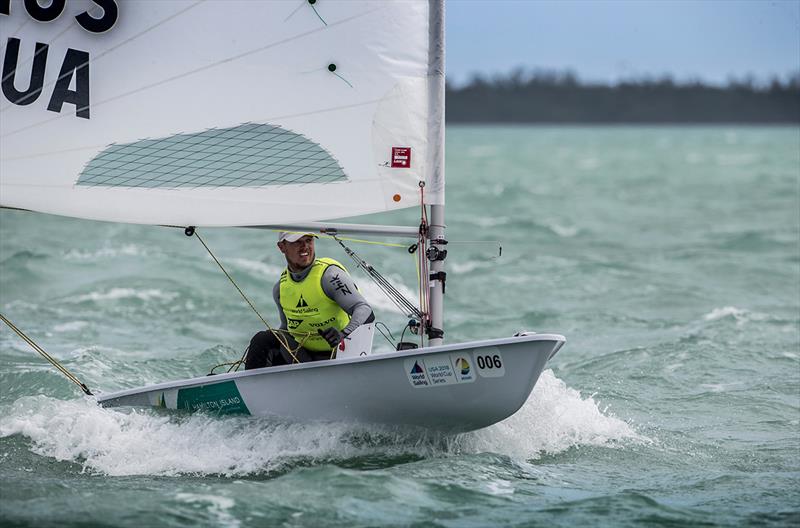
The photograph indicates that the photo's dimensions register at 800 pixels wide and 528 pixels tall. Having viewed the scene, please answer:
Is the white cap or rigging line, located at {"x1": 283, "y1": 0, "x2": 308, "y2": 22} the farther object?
the white cap

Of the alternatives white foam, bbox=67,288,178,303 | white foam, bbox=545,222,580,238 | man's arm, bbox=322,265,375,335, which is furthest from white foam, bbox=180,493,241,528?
white foam, bbox=545,222,580,238

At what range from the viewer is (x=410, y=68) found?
559 centimetres

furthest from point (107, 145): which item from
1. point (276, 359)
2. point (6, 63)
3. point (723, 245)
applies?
point (723, 245)

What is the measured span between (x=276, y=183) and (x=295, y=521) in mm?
1805

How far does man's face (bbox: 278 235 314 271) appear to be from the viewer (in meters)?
5.85

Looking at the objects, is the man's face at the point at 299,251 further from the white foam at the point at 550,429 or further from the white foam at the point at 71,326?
the white foam at the point at 71,326

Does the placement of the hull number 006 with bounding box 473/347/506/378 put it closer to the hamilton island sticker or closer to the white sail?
the hamilton island sticker

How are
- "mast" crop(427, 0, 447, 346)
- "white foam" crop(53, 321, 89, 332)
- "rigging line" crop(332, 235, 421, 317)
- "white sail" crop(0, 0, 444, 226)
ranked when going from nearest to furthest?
"white sail" crop(0, 0, 444, 226)
"mast" crop(427, 0, 447, 346)
"rigging line" crop(332, 235, 421, 317)
"white foam" crop(53, 321, 89, 332)

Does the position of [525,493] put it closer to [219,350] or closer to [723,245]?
[219,350]

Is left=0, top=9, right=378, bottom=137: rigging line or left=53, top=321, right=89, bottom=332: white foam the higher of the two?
left=0, top=9, right=378, bottom=137: rigging line

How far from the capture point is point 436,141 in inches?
223

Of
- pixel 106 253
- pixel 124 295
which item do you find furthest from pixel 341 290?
pixel 106 253

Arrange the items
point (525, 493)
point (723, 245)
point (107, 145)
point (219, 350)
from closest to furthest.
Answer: point (525, 493)
point (107, 145)
point (219, 350)
point (723, 245)

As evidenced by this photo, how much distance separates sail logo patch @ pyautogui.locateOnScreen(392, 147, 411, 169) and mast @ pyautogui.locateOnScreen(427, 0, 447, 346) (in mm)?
116
